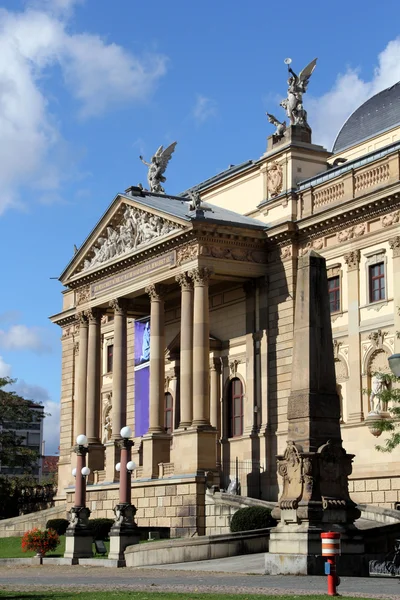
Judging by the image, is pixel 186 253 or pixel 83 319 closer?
pixel 186 253

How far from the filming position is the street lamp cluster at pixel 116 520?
37688mm

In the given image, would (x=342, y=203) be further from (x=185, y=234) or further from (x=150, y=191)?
(x=150, y=191)

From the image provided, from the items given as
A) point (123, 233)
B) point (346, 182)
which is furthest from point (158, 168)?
point (346, 182)

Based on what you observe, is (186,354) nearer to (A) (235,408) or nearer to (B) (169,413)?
(A) (235,408)

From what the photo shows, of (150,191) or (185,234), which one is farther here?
(150,191)

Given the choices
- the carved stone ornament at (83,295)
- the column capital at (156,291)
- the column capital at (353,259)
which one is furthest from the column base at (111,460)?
the column capital at (353,259)

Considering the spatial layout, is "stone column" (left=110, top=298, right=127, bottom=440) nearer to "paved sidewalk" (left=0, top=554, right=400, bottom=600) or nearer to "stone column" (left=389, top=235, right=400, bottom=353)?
"stone column" (left=389, top=235, right=400, bottom=353)

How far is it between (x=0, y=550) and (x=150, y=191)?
21355 millimetres

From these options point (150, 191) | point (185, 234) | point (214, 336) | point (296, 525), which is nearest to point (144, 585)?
point (296, 525)

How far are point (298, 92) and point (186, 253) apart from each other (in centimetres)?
1007

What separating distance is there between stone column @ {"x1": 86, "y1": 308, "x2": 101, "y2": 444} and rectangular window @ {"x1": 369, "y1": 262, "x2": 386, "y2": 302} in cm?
1897

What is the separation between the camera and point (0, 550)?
174 ft

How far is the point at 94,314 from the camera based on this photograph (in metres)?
63.4

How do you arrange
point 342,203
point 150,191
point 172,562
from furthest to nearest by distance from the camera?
point 150,191 → point 342,203 → point 172,562
